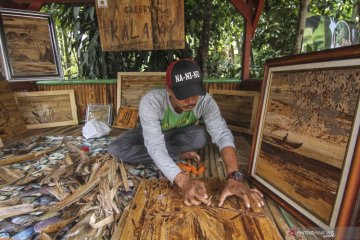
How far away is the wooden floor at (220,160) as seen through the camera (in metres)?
1.40

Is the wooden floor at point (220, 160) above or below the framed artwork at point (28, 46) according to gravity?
below

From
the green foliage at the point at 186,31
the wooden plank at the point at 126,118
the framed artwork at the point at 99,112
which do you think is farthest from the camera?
the green foliage at the point at 186,31

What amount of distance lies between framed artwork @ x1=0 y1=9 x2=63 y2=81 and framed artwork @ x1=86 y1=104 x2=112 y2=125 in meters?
0.70

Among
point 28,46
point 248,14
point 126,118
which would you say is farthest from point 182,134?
point 28,46

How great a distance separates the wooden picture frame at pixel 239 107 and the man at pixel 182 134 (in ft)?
3.52

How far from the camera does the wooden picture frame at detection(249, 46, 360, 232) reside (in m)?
1.10

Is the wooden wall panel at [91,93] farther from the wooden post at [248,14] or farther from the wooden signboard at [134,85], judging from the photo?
the wooden post at [248,14]

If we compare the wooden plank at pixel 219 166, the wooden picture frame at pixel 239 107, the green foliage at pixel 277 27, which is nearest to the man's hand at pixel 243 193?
the wooden plank at pixel 219 166

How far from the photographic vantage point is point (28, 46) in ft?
11.7

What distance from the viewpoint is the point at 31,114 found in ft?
12.8

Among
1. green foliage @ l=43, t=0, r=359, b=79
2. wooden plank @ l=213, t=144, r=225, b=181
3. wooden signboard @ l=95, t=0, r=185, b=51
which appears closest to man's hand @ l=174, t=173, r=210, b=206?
wooden plank @ l=213, t=144, r=225, b=181

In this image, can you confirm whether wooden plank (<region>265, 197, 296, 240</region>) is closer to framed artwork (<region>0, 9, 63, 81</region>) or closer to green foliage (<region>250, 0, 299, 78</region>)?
framed artwork (<region>0, 9, 63, 81</region>)

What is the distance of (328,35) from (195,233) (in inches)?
217

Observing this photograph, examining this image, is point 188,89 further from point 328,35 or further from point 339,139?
point 328,35
